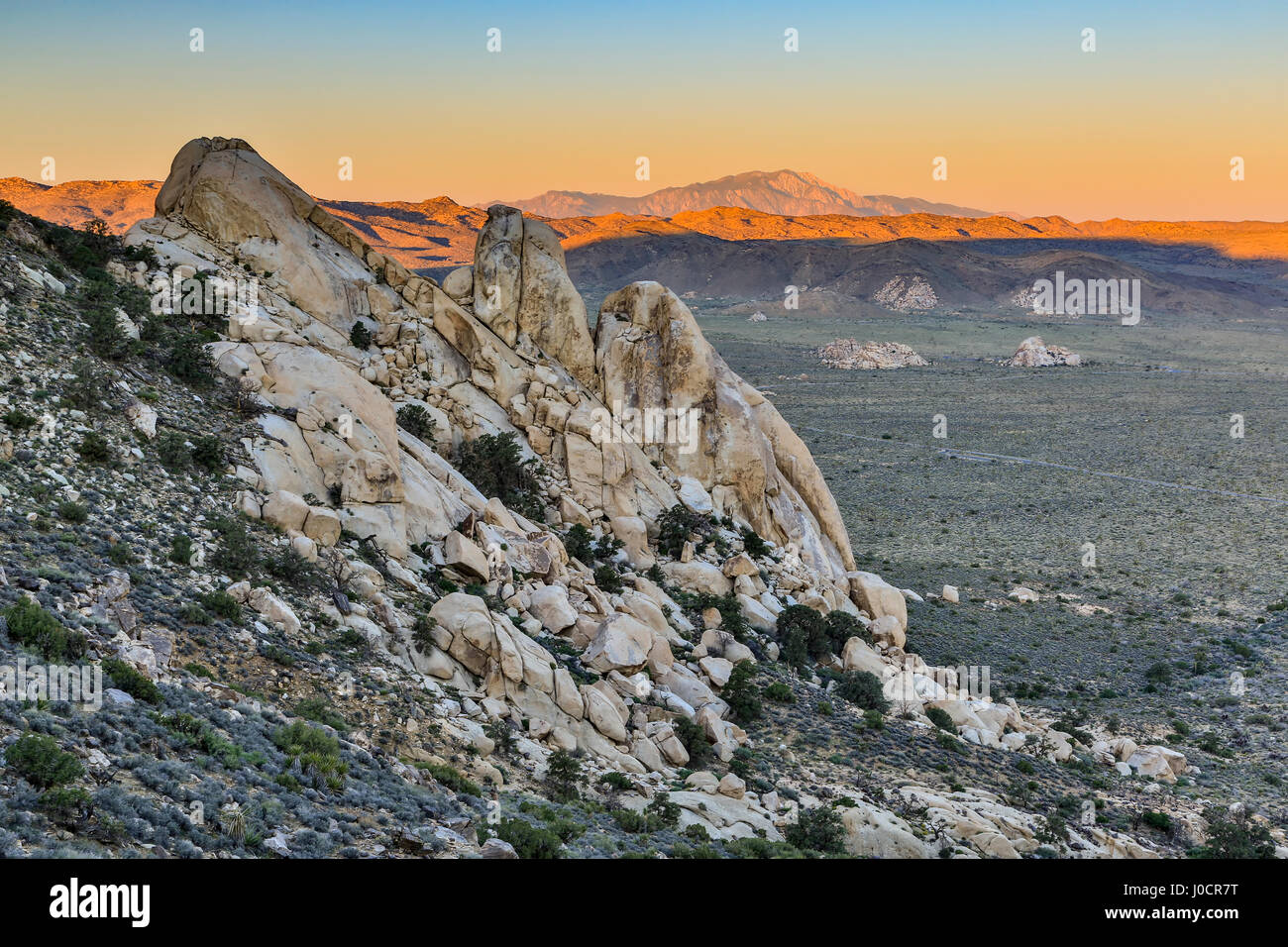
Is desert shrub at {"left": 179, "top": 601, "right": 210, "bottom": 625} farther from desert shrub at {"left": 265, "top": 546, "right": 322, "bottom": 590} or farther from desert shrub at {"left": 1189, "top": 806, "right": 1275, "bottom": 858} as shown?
desert shrub at {"left": 1189, "top": 806, "right": 1275, "bottom": 858}

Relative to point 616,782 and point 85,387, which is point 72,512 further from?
point 616,782

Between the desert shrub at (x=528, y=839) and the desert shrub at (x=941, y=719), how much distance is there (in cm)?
1452

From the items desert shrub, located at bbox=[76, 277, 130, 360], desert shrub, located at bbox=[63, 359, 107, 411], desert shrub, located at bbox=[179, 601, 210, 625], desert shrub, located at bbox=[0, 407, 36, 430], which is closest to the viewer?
desert shrub, located at bbox=[179, 601, 210, 625]

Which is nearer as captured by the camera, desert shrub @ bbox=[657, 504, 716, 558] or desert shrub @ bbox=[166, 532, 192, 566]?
desert shrub @ bbox=[166, 532, 192, 566]

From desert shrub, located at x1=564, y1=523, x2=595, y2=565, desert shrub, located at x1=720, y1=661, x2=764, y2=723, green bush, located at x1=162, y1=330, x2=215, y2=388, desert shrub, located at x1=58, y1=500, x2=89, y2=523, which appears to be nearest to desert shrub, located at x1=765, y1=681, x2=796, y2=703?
desert shrub, located at x1=720, y1=661, x2=764, y2=723

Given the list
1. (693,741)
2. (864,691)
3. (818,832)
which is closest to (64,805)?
(818,832)

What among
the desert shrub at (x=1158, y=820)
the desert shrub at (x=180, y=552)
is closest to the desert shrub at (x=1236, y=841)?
the desert shrub at (x=1158, y=820)

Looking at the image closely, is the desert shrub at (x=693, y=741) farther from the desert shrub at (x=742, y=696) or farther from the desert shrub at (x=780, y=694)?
the desert shrub at (x=780, y=694)

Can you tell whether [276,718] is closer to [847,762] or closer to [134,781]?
[134,781]

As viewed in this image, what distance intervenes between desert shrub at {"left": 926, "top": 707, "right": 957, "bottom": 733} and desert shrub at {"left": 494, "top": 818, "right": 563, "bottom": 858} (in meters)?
14.5

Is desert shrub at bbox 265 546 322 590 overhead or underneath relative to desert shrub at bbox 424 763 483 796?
overhead

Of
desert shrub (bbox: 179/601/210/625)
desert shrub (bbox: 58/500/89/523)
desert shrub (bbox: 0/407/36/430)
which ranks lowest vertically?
desert shrub (bbox: 179/601/210/625)

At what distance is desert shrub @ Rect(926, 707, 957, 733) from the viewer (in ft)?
78.6

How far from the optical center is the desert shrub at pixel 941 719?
78.6ft
